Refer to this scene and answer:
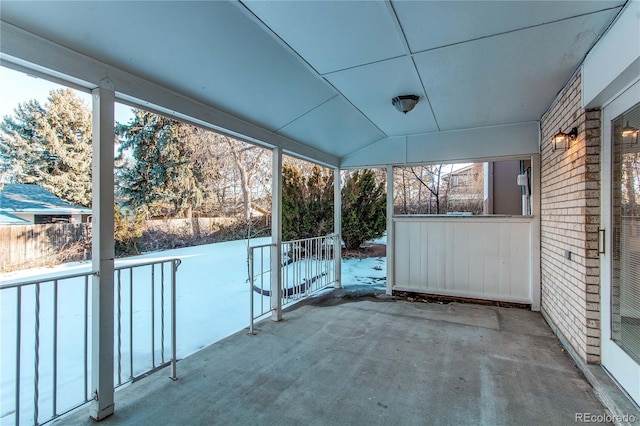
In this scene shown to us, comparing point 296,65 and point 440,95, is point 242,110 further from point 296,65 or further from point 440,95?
point 440,95

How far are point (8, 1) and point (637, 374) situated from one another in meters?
3.97

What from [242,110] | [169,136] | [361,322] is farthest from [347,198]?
[169,136]

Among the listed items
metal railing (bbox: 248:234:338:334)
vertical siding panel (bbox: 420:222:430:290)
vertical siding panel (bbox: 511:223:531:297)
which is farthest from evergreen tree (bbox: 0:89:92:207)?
vertical siding panel (bbox: 511:223:531:297)

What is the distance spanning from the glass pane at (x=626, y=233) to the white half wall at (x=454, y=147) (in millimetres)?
1965

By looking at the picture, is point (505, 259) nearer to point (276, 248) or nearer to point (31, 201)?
point (276, 248)

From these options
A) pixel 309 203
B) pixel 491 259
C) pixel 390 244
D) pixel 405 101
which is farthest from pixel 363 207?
pixel 405 101

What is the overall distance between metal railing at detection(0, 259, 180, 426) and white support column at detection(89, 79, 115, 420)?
0.21ft

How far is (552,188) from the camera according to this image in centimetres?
332

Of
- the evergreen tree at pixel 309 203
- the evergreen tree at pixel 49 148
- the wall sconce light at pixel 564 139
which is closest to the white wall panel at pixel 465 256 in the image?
the wall sconce light at pixel 564 139

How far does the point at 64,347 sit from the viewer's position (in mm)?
3031

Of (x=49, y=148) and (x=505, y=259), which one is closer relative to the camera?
(x=505, y=259)

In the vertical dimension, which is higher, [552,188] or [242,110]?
[242,110]

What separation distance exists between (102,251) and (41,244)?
303 inches

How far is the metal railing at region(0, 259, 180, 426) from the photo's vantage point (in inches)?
70.7
